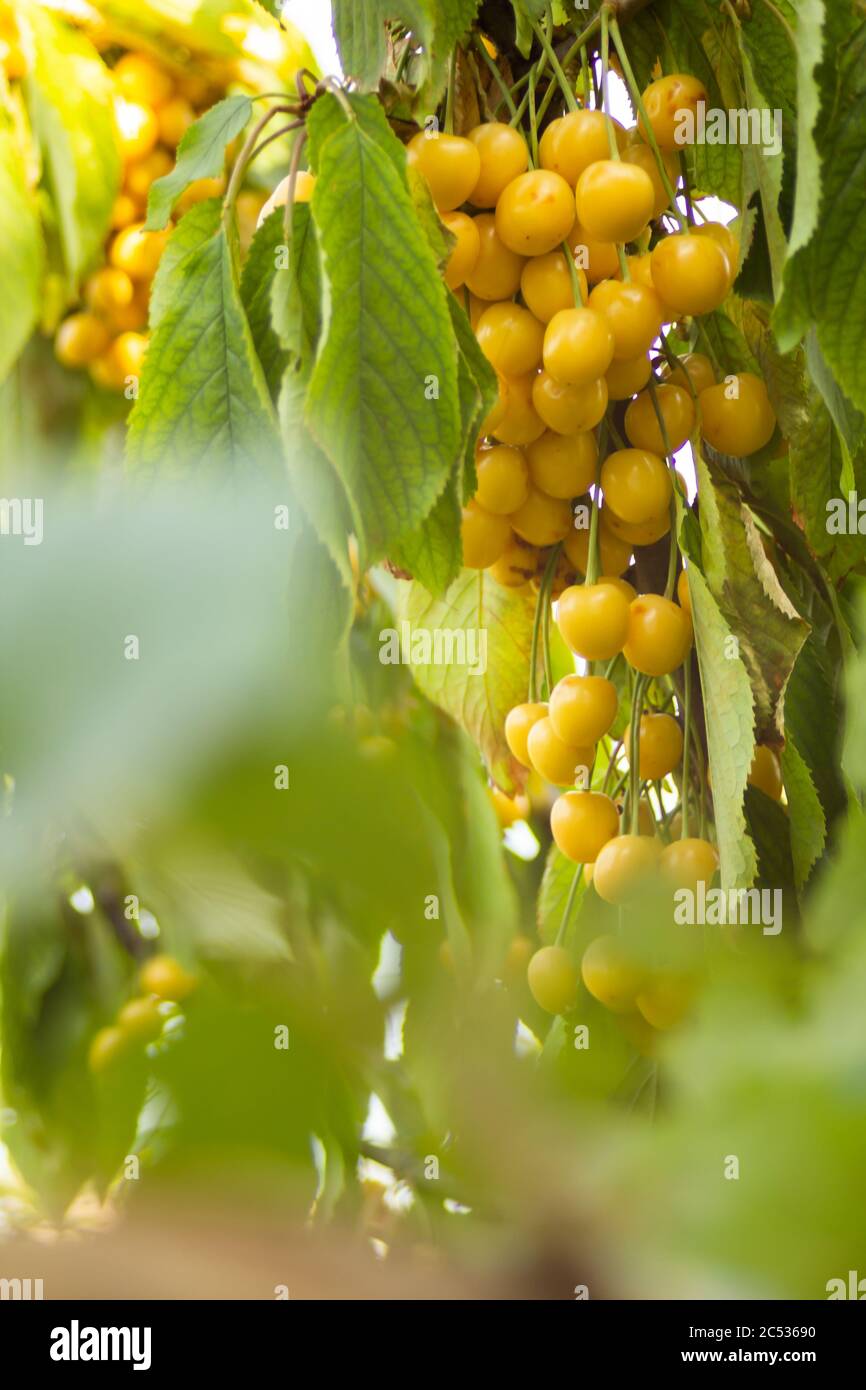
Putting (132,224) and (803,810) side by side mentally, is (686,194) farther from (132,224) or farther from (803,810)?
(132,224)

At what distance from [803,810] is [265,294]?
18 cm

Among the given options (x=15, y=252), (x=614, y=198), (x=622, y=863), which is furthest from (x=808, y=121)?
(x=15, y=252)

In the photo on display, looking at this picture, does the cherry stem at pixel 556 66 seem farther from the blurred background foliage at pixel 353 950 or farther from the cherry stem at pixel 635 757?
the cherry stem at pixel 635 757

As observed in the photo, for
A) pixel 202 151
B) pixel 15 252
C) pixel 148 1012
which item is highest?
pixel 15 252

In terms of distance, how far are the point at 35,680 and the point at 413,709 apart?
0.36 meters

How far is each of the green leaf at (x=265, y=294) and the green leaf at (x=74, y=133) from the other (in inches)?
9.4

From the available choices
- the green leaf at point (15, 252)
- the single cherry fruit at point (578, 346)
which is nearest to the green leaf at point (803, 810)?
the single cherry fruit at point (578, 346)

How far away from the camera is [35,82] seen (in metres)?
0.51

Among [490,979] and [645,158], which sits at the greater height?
[645,158]

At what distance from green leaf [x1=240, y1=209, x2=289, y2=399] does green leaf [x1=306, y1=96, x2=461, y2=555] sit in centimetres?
3

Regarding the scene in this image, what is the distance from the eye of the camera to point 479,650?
42 cm

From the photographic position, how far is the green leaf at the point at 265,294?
0.30 metres
